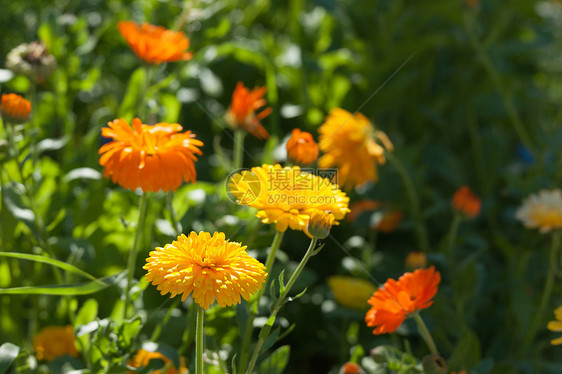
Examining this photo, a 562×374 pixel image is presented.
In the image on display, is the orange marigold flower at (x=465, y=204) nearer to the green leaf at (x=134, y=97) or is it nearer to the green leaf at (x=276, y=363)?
the green leaf at (x=276, y=363)

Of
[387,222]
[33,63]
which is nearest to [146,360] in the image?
[33,63]

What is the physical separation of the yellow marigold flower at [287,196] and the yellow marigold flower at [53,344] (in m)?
0.45

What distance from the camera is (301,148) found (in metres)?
0.87

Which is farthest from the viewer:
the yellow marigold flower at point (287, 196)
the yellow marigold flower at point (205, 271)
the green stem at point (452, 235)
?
the green stem at point (452, 235)

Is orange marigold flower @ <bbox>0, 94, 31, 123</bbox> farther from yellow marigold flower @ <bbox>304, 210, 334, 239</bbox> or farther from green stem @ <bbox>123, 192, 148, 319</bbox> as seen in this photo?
yellow marigold flower @ <bbox>304, 210, 334, 239</bbox>

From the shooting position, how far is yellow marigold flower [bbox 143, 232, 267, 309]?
2.07ft

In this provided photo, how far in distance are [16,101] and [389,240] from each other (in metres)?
1.00

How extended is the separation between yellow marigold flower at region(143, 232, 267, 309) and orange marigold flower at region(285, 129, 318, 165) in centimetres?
23

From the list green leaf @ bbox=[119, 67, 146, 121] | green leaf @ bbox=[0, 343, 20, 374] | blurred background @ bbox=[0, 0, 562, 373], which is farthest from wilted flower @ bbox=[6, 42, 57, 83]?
green leaf @ bbox=[0, 343, 20, 374]

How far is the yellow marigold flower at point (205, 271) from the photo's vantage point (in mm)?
631

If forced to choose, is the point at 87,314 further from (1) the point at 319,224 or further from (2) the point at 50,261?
(1) the point at 319,224

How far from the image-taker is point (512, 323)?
4.32 feet

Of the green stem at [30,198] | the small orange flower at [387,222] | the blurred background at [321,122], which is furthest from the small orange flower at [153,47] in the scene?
the small orange flower at [387,222]

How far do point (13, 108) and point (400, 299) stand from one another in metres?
0.59
